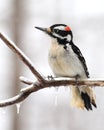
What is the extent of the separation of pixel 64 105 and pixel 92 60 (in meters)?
0.84

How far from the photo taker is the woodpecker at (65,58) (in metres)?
4.31

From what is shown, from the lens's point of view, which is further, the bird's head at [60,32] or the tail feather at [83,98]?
the bird's head at [60,32]

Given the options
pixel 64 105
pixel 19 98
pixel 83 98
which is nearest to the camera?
pixel 19 98

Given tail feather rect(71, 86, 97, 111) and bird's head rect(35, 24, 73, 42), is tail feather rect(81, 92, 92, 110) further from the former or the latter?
bird's head rect(35, 24, 73, 42)

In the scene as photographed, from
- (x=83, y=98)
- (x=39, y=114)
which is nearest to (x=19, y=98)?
(x=83, y=98)

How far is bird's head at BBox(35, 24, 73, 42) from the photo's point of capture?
430cm

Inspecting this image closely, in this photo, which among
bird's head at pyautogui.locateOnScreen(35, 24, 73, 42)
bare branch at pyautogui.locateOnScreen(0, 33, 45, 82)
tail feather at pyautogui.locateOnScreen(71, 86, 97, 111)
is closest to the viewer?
bare branch at pyautogui.locateOnScreen(0, 33, 45, 82)

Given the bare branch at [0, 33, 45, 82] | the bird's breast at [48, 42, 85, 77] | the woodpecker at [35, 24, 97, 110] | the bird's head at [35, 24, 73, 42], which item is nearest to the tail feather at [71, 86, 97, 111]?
the woodpecker at [35, 24, 97, 110]

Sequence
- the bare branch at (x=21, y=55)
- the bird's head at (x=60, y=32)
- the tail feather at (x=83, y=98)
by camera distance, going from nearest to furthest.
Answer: the bare branch at (x=21, y=55), the tail feather at (x=83, y=98), the bird's head at (x=60, y=32)

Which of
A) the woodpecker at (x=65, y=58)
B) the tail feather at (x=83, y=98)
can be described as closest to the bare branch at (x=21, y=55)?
the tail feather at (x=83, y=98)

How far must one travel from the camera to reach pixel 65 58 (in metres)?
4.37

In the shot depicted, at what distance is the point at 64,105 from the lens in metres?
9.32

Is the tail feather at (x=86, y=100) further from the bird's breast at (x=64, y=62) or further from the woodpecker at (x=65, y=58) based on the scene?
the bird's breast at (x=64, y=62)

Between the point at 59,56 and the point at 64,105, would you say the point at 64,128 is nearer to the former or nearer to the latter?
the point at 64,105
